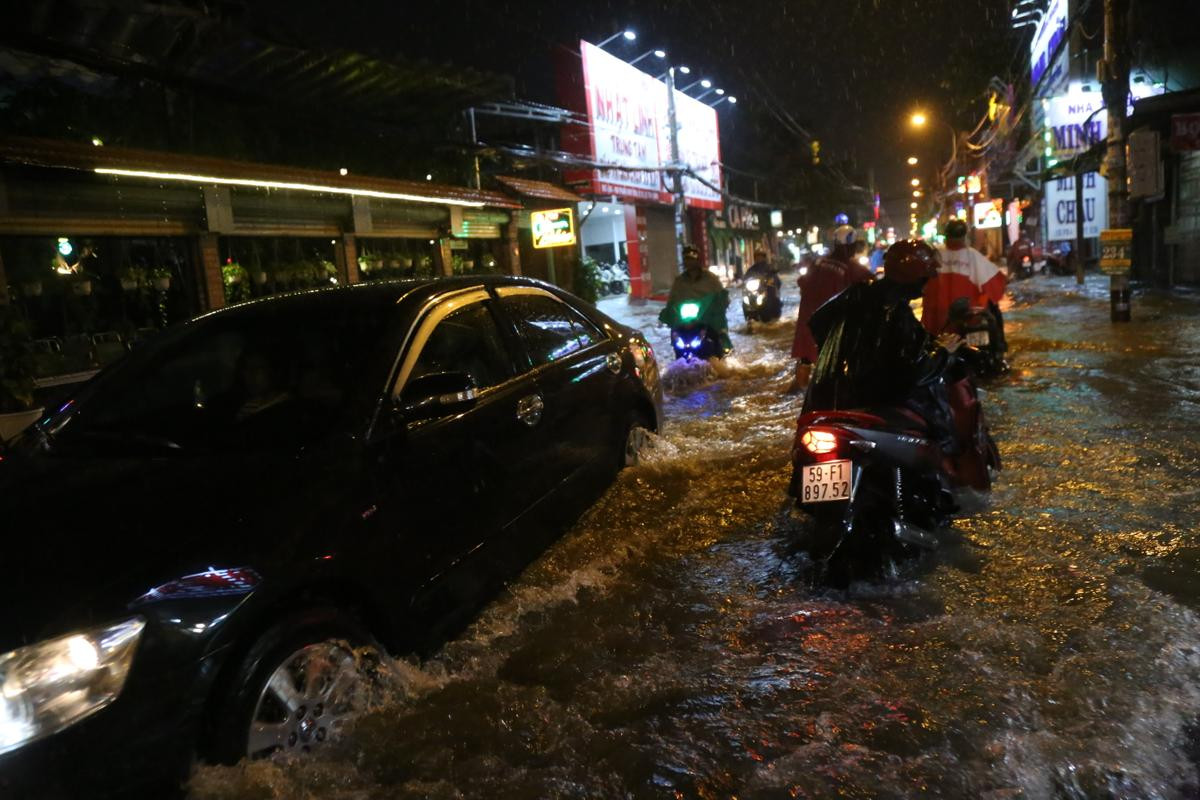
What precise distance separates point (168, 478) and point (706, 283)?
8.38 meters

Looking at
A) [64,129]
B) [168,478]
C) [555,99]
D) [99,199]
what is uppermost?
[555,99]

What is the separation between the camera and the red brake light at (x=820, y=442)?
11.9 ft

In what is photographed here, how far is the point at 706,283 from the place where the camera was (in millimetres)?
10406

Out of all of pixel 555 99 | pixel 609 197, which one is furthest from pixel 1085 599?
pixel 555 99

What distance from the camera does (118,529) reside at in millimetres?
2363

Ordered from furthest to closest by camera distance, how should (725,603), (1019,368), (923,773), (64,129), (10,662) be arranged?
(1019,368)
(64,129)
(725,603)
(923,773)
(10,662)

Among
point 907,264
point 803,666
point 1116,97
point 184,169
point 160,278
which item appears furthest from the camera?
point 1116,97

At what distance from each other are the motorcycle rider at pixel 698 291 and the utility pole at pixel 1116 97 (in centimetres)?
613

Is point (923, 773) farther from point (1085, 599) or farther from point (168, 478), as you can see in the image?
point (168, 478)

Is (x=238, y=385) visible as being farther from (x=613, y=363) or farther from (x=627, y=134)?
(x=627, y=134)

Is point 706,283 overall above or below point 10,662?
above

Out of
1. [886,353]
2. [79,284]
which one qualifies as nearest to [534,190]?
[79,284]

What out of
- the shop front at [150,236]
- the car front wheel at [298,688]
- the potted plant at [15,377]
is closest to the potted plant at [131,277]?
the shop front at [150,236]

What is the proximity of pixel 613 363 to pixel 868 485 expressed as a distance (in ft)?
6.20
